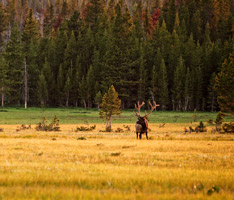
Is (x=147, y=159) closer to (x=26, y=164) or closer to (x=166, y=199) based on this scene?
(x=26, y=164)

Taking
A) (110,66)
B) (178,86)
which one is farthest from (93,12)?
(178,86)

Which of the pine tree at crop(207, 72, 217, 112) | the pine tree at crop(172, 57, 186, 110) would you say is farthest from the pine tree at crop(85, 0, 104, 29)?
the pine tree at crop(207, 72, 217, 112)

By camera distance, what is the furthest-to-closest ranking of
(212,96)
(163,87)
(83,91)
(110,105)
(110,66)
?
(110,66) < (83,91) < (163,87) < (212,96) < (110,105)

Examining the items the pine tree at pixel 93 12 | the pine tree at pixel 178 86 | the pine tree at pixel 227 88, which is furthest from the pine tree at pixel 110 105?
the pine tree at pixel 93 12

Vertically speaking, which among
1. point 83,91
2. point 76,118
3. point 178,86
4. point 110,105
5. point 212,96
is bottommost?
point 76,118

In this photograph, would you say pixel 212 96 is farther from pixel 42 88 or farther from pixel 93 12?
pixel 93 12

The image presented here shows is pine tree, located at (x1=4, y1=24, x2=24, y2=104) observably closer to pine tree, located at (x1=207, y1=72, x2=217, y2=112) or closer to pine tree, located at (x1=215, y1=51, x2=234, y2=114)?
pine tree, located at (x1=207, y1=72, x2=217, y2=112)

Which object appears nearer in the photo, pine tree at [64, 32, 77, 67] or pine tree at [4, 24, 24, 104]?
pine tree at [4, 24, 24, 104]

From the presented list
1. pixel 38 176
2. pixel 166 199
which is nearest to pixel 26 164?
pixel 38 176

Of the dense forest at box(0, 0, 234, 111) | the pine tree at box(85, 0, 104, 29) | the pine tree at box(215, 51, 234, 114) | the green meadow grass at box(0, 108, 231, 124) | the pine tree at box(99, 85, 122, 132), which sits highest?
the pine tree at box(85, 0, 104, 29)

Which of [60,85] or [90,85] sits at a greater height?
[60,85]

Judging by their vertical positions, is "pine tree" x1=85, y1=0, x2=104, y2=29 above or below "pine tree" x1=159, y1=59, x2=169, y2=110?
above

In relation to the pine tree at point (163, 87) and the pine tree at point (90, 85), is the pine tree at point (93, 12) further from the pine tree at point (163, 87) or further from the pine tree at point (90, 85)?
the pine tree at point (163, 87)

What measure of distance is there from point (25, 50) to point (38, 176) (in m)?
104
